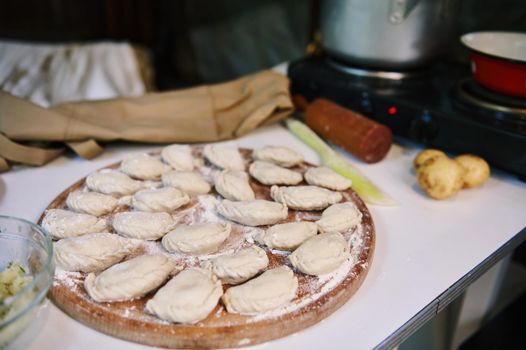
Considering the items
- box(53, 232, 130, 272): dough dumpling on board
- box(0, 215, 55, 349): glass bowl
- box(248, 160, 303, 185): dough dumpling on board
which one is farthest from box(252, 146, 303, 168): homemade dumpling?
box(0, 215, 55, 349): glass bowl

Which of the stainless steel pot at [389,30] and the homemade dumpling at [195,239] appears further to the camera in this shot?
the stainless steel pot at [389,30]

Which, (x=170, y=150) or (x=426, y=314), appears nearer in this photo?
(x=426, y=314)

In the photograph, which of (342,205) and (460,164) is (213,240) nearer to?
(342,205)

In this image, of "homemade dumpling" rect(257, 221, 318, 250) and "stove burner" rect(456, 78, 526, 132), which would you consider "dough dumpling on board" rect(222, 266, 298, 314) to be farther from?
"stove burner" rect(456, 78, 526, 132)

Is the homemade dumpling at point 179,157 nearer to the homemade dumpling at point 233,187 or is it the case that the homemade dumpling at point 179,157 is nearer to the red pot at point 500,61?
the homemade dumpling at point 233,187

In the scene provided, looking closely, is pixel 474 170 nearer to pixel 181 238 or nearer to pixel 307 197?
pixel 307 197

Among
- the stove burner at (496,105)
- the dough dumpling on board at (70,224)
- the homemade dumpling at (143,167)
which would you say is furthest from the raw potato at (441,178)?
the dough dumpling on board at (70,224)

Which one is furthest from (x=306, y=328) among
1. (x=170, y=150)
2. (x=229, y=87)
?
(x=229, y=87)
